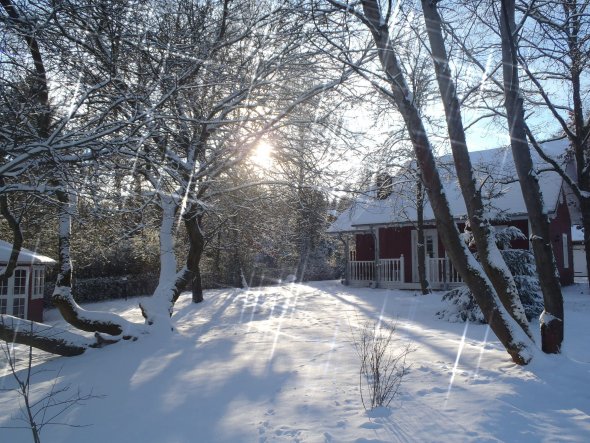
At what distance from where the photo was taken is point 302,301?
15641mm

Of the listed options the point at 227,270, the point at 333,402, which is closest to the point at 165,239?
the point at 333,402

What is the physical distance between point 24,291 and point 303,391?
12614 mm

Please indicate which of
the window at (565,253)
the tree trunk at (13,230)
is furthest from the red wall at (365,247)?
the tree trunk at (13,230)

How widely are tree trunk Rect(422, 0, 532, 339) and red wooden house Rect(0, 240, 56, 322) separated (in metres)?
12.6

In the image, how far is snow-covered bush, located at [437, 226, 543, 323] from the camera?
10055 millimetres

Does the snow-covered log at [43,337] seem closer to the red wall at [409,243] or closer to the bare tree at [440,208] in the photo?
the bare tree at [440,208]

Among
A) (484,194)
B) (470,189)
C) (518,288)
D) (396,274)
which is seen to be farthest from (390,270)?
(470,189)

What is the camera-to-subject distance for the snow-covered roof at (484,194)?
13.1 metres

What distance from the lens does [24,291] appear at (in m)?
14.5

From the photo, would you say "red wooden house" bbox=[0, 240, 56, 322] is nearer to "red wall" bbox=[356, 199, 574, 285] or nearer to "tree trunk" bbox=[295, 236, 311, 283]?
"red wall" bbox=[356, 199, 574, 285]

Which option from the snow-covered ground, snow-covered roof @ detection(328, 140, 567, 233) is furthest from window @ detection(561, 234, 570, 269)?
the snow-covered ground

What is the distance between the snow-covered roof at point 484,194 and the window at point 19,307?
414 inches

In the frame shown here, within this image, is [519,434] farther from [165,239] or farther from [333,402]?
[165,239]

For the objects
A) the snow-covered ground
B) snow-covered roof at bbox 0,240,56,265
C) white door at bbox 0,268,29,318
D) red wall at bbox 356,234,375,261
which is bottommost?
the snow-covered ground
